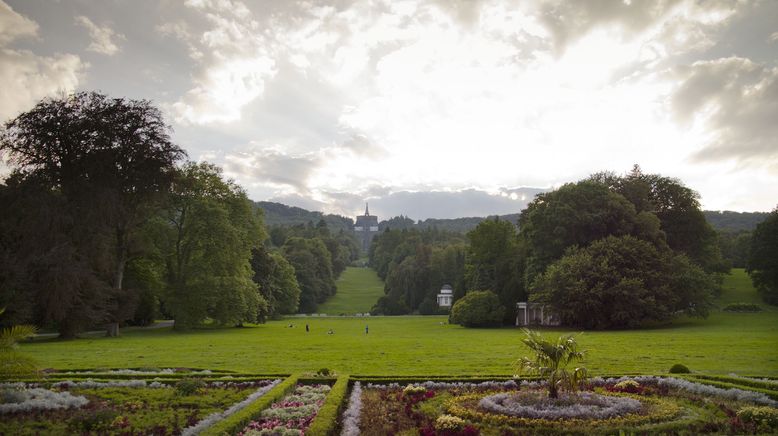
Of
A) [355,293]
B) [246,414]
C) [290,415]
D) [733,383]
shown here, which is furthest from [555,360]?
[355,293]

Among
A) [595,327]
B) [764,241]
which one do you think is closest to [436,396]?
[595,327]

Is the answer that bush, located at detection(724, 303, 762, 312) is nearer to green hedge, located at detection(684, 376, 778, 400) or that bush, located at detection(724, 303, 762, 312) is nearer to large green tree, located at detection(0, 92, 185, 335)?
green hedge, located at detection(684, 376, 778, 400)

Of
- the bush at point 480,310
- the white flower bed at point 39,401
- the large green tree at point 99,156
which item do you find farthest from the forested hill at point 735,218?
the white flower bed at point 39,401

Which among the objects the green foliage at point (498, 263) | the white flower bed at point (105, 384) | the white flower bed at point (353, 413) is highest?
the green foliage at point (498, 263)

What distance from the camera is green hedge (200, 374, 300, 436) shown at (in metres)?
10.1

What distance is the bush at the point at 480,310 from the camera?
55.4 m

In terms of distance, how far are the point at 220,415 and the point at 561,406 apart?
798cm

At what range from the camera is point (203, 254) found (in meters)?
50.1

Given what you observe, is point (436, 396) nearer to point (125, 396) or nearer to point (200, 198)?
point (125, 396)

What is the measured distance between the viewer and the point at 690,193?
60.2m

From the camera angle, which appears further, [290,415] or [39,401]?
[39,401]

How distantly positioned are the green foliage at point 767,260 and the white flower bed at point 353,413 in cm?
6021

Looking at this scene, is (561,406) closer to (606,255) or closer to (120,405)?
(120,405)

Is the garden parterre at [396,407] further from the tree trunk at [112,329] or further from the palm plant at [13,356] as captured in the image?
the tree trunk at [112,329]
